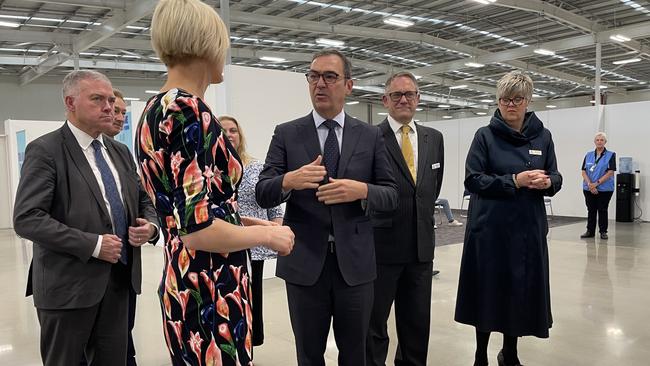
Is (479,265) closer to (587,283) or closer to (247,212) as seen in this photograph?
(247,212)

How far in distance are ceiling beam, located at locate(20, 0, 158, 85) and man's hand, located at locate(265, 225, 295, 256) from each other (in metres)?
7.20

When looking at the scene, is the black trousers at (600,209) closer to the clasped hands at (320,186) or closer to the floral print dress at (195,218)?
the clasped hands at (320,186)

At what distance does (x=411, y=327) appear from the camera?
2.48 metres

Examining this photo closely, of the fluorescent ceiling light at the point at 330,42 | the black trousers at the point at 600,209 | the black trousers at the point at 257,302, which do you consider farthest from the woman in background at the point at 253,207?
the fluorescent ceiling light at the point at 330,42

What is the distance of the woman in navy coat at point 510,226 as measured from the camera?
252 centimetres

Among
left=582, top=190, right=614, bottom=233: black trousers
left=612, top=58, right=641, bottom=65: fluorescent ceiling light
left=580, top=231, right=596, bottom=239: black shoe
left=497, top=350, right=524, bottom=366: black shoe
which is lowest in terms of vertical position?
left=580, top=231, right=596, bottom=239: black shoe

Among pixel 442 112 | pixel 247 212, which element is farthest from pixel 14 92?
pixel 442 112

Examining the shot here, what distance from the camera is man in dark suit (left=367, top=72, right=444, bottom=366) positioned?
2.43 m

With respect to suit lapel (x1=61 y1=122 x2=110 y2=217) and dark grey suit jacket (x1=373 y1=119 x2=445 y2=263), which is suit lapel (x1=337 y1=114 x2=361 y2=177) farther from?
suit lapel (x1=61 y1=122 x2=110 y2=217)

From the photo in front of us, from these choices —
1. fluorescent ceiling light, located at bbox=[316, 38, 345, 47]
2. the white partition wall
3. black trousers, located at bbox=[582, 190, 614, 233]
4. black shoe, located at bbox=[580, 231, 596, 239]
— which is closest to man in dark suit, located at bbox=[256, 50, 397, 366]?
black shoe, located at bbox=[580, 231, 596, 239]

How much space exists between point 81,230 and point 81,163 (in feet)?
0.85

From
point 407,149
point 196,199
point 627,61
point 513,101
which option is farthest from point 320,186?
point 627,61

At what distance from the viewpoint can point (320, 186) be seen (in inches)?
66.2

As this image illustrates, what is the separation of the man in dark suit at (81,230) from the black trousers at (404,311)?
115cm
